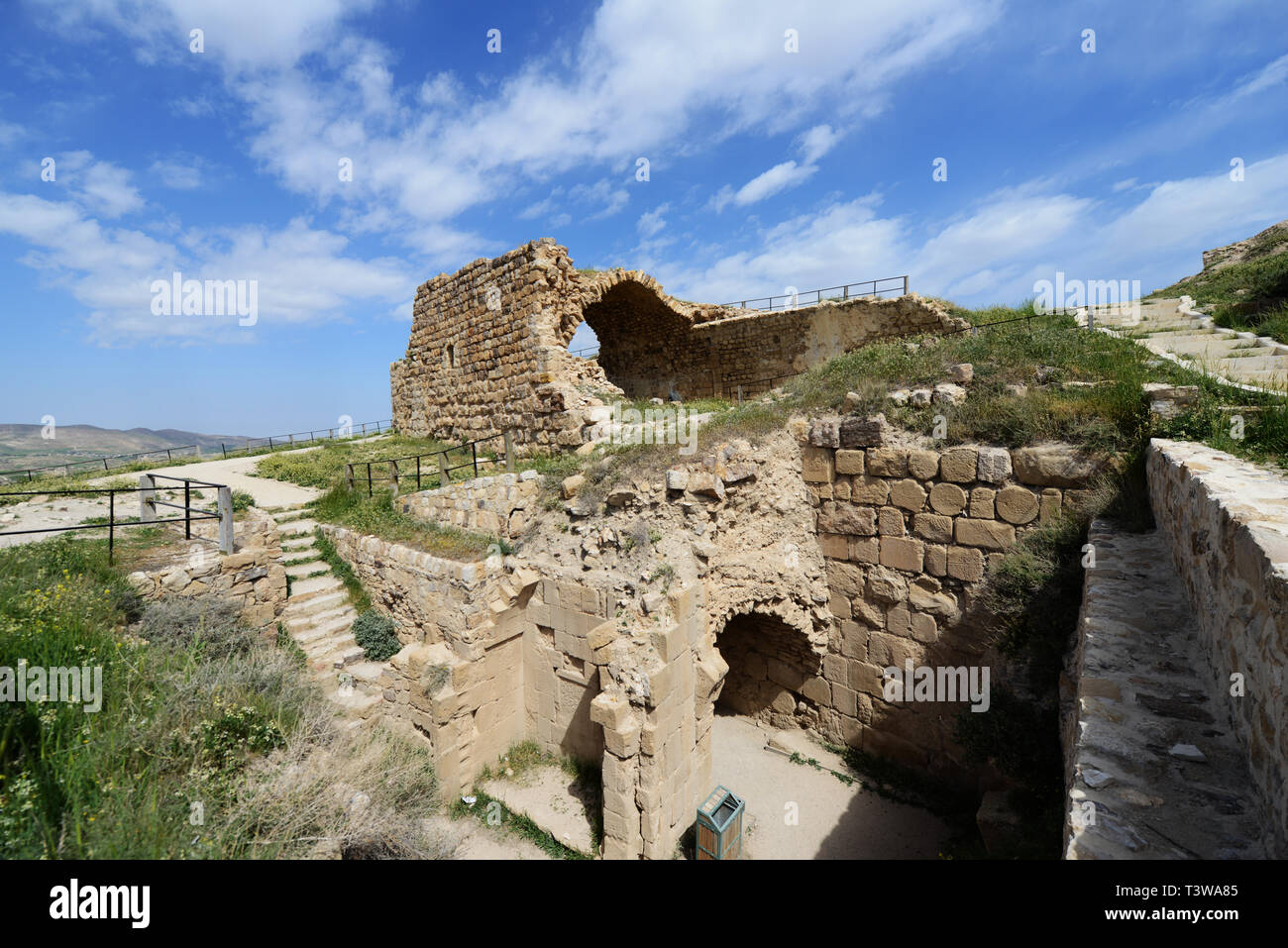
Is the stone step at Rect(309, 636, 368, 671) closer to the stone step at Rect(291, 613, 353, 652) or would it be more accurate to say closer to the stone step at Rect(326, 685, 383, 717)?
the stone step at Rect(291, 613, 353, 652)

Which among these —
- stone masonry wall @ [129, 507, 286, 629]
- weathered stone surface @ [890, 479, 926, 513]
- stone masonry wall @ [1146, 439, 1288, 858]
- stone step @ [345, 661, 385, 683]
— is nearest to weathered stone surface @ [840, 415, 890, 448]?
weathered stone surface @ [890, 479, 926, 513]

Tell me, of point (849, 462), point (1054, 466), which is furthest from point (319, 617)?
point (1054, 466)

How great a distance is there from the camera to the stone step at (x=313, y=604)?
8.85 meters

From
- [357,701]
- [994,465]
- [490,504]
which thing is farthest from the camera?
[490,504]

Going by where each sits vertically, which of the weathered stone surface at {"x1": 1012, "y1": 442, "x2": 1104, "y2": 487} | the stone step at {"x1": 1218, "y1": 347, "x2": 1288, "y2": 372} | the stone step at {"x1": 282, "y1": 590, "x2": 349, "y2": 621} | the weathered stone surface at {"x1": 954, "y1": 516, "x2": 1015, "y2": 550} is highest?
the stone step at {"x1": 1218, "y1": 347, "x2": 1288, "y2": 372}

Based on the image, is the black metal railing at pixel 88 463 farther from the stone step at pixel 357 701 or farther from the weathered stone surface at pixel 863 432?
the weathered stone surface at pixel 863 432

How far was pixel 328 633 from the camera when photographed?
28.5ft

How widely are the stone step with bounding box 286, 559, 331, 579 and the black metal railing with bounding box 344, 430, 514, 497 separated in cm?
175

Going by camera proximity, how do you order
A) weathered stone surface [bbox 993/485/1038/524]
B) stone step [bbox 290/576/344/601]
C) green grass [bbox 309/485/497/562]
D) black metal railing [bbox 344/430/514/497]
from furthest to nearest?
black metal railing [bbox 344/430/514/497], stone step [bbox 290/576/344/601], green grass [bbox 309/485/497/562], weathered stone surface [bbox 993/485/1038/524]

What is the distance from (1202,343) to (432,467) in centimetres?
1610

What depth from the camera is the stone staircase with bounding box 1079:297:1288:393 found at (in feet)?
22.6

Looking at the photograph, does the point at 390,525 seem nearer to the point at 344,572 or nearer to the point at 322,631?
the point at 344,572
